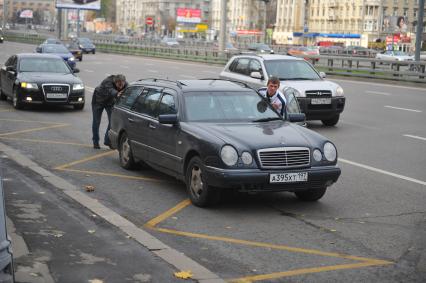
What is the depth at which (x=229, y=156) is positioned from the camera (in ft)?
27.0

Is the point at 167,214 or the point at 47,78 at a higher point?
the point at 47,78

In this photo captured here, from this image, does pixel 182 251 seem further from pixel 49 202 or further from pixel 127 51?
pixel 127 51

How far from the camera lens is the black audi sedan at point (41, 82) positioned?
19141 mm

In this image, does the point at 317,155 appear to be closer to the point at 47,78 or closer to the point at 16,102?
the point at 47,78

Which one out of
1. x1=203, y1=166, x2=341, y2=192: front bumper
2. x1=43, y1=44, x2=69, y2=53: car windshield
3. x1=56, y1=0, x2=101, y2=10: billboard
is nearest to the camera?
x1=203, y1=166, x2=341, y2=192: front bumper

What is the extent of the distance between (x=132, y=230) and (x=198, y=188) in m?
1.42

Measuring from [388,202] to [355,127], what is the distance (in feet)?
28.5

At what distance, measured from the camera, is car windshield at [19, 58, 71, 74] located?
66.8ft

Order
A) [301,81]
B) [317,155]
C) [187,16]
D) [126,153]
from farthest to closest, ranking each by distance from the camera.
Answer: [187,16]
[301,81]
[126,153]
[317,155]

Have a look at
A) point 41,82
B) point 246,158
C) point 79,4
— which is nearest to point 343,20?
point 79,4

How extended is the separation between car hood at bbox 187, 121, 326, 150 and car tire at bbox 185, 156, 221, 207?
0.41 m

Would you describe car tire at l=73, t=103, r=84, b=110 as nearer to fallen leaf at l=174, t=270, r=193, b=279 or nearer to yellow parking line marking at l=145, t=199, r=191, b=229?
yellow parking line marking at l=145, t=199, r=191, b=229

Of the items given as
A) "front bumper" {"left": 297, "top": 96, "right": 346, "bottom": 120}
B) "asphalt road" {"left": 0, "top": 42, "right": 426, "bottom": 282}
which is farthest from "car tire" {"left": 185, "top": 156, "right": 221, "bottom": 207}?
"front bumper" {"left": 297, "top": 96, "right": 346, "bottom": 120}

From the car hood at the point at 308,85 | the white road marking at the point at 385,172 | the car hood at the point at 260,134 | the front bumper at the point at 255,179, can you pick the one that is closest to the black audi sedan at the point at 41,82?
the car hood at the point at 308,85
